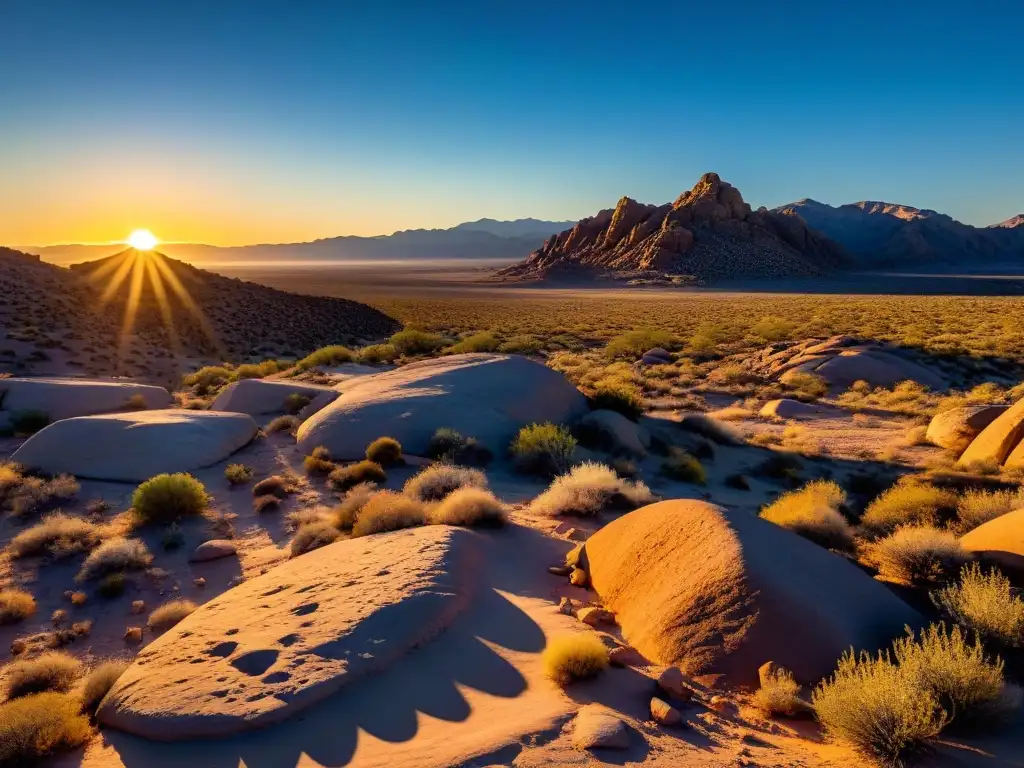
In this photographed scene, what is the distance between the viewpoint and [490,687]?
193 inches

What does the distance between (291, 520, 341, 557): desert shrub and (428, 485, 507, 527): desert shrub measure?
1408 millimetres

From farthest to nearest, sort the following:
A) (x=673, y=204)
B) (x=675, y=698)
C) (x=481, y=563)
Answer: (x=673, y=204)
(x=481, y=563)
(x=675, y=698)

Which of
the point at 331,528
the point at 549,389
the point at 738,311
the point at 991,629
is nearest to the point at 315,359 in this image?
the point at 549,389

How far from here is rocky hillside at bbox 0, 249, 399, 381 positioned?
28469 millimetres

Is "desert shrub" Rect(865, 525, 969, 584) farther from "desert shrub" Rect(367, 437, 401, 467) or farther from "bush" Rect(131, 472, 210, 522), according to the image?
"bush" Rect(131, 472, 210, 522)

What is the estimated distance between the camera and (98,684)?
516 centimetres

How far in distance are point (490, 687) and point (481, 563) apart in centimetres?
222

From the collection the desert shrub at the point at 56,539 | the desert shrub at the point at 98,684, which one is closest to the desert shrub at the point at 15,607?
the desert shrub at the point at 56,539

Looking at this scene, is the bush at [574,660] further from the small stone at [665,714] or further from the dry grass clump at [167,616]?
the dry grass clump at [167,616]

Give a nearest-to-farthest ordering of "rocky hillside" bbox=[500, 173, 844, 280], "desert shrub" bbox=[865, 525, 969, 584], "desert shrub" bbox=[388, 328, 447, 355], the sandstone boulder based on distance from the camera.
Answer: "desert shrub" bbox=[865, 525, 969, 584] < the sandstone boulder < "desert shrub" bbox=[388, 328, 447, 355] < "rocky hillside" bbox=[500, 173, 844, 280]

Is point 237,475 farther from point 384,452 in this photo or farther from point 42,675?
point 42,675

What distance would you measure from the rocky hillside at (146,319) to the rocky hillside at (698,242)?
71278mm

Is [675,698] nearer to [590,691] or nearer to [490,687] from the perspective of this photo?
[590,691]

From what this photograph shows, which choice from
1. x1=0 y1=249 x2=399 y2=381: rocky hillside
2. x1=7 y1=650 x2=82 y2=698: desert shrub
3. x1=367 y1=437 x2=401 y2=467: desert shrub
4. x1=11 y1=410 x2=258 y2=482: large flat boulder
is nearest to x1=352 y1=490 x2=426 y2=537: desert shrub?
x1=7 y1=650 x2=82 y2=698: desert shrub
